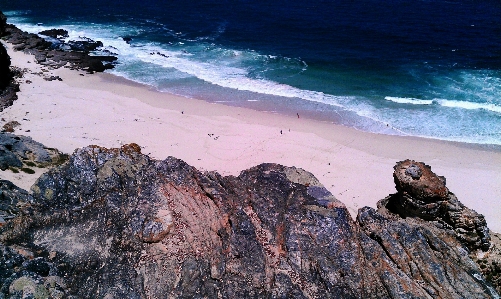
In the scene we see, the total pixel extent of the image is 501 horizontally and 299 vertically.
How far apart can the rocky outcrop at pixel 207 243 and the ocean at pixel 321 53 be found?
64.8 ft

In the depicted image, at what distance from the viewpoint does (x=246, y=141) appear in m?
27.0

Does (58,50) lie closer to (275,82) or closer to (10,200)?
(275,82)

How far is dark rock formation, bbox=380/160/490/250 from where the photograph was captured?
11.9 metres

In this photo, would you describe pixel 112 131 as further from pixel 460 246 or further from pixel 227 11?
pixel 227 11

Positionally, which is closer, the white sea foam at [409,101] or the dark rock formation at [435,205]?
the dark rock formation at [435,205]

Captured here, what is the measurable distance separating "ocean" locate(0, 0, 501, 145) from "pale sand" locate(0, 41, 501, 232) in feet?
7.58

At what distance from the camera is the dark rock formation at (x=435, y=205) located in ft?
39.1

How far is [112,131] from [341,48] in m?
29.8

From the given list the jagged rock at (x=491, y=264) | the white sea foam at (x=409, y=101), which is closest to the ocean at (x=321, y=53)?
the white sea foam at (x=409, y=101)

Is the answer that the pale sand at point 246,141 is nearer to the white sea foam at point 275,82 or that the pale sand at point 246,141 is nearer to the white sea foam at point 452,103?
the white sea foam at point 275,82

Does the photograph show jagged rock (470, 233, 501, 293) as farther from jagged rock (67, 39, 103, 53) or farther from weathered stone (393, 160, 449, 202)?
jagged rock (67, 39, 103, 53)

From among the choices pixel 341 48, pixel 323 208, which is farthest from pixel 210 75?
pixel 323 208

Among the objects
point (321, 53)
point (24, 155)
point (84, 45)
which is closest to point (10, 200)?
point (24, 155)

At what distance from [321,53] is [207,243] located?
37.6m
